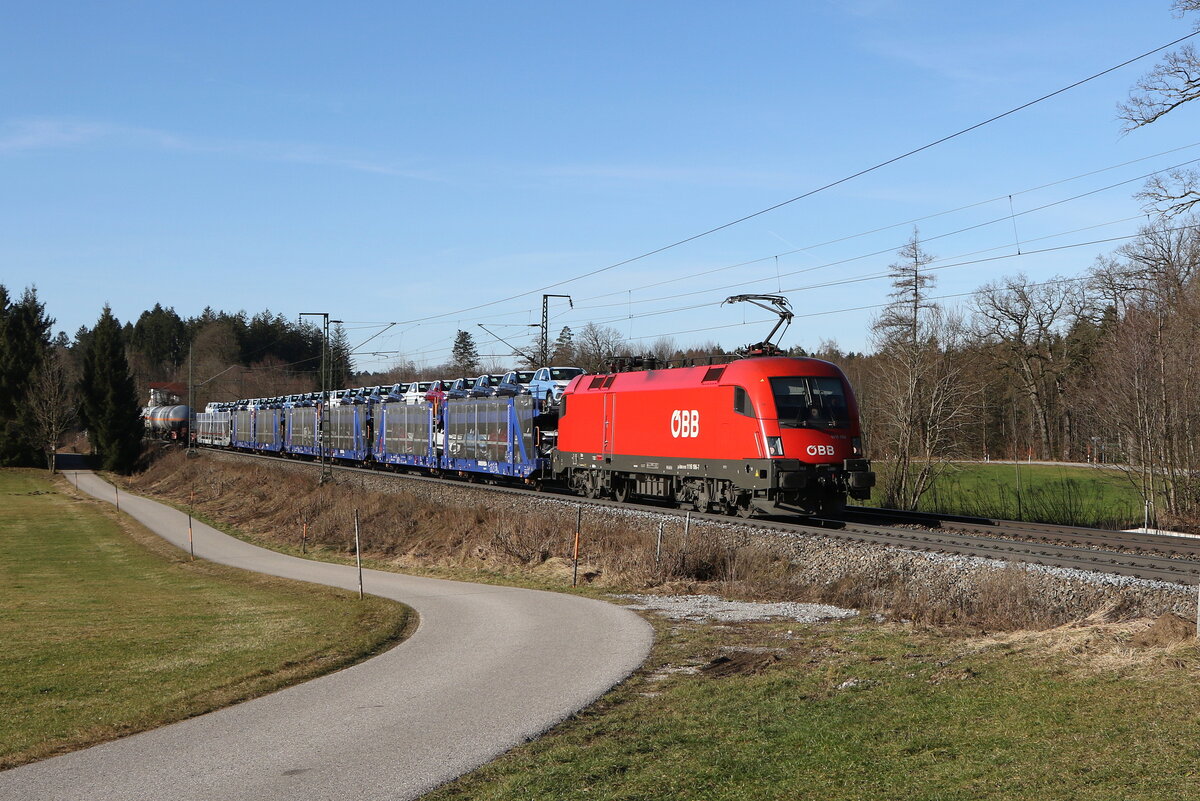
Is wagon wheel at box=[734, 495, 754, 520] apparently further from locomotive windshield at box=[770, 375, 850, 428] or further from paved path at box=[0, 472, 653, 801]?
paved path at box=[0, 472, 653, 801]

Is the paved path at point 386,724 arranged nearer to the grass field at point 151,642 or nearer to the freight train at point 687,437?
the grass field at point 151,642

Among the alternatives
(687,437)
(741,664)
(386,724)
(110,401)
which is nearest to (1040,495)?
(687,437)

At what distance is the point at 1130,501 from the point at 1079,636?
34398mm

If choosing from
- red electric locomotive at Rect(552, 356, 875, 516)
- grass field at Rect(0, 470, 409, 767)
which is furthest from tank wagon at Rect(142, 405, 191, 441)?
red electric locomotive at Rect(552, 356, 875, 516)

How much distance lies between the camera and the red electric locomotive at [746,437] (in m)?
22.9

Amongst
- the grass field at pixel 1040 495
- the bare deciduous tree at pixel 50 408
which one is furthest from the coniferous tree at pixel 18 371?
the grass field at pixel 1040 495

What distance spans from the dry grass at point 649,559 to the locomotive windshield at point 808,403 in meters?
3.27

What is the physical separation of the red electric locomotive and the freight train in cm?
3

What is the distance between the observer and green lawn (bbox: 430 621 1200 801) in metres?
6.84

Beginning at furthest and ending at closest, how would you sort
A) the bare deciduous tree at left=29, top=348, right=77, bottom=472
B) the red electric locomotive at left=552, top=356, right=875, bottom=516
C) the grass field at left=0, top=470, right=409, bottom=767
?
the bare deciduous tree at left=29, top=348, right=77, bottom=472, the red electric locomotive at left=552, top=356, right=875, bottom=516, the grass field at left=0, top=470, right=409, bottom=767

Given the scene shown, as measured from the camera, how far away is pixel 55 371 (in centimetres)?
8525

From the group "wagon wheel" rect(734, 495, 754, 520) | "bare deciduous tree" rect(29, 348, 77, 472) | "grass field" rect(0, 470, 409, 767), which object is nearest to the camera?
"grass field" rect(0, 470, 409, 767)

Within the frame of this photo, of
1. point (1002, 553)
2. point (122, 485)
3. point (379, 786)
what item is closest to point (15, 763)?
point (379, 786)

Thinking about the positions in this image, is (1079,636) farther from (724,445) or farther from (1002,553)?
(724,445)
